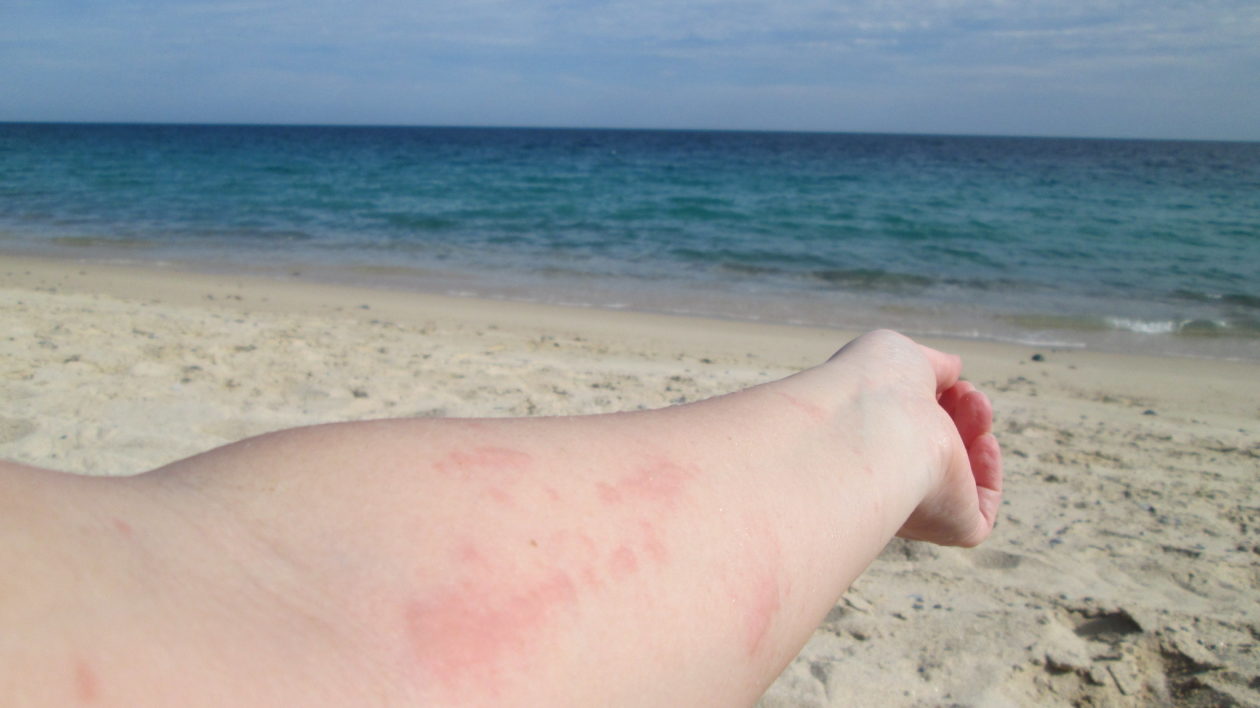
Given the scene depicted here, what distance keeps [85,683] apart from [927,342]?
5654mm

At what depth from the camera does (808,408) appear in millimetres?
1168

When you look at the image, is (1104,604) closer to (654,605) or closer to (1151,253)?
(654,605)

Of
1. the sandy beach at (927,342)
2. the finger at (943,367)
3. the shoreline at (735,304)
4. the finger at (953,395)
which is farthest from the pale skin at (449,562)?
the shoreline at (735,304)

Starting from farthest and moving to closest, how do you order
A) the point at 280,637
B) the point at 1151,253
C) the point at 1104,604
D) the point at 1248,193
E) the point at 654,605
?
the point at 1248,193
the point at 1151,253
the point at 1104,604
the point at 654,605
the point at 280,637

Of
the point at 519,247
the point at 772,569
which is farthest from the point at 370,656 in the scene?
the point at 519,247

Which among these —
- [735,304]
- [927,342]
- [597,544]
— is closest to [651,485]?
[597,544]

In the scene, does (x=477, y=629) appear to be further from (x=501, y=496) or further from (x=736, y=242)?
(x=736, y=242)

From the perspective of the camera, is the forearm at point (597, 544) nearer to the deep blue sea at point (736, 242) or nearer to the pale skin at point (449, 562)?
the pale skin at point (449, 562)

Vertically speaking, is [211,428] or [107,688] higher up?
[107,688]

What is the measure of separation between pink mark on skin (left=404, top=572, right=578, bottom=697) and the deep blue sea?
5.63 meters

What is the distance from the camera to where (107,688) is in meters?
0.45

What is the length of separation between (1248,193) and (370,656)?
75.3 ft

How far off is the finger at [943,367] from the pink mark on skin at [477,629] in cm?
120

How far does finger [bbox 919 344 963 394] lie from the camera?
1.65m
